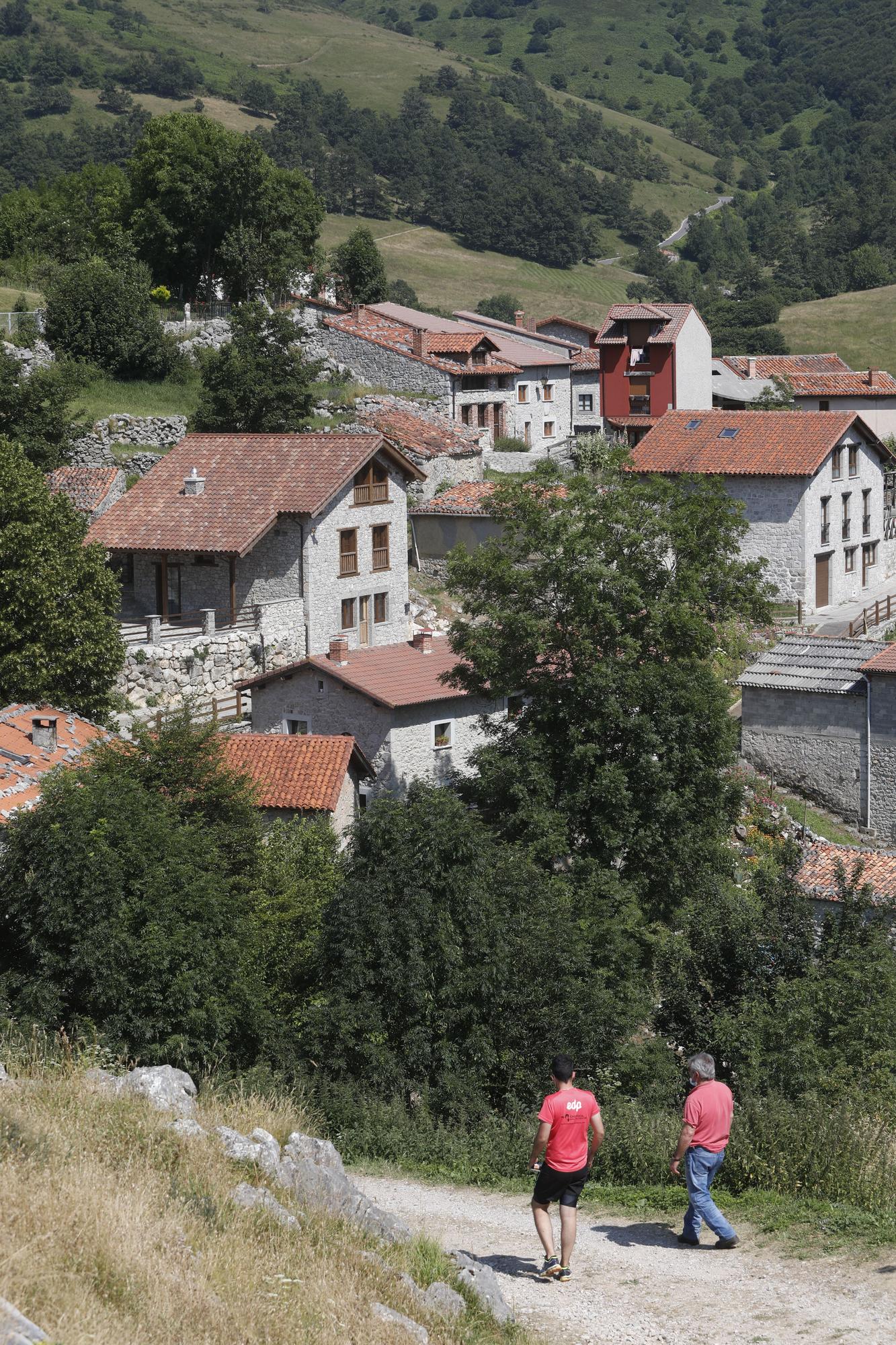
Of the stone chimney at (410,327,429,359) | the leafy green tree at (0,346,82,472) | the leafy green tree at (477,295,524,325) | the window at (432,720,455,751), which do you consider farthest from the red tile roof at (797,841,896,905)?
the leafy green tree at (477,295,524,325)

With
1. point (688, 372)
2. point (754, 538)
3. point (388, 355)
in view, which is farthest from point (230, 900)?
point (688, 372)

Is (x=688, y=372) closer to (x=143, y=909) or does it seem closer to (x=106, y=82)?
(x=143, y=909)

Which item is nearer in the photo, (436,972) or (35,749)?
(436,972)

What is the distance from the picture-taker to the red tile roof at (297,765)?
94.3 ft

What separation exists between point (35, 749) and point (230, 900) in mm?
6487

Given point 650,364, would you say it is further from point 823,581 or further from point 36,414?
point 36,414

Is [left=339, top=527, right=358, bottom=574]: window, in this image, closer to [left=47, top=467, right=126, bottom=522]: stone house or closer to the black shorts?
[left=47, top=467, right=126, bottom=522]: stone house

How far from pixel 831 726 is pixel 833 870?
10.3 metres

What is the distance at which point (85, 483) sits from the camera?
1731 inches

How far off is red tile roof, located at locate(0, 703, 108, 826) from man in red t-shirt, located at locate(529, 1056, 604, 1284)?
11723mm

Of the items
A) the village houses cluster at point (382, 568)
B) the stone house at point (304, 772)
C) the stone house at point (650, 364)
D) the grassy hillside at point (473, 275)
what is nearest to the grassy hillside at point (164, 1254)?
the village houses cluster at point (382, 568)

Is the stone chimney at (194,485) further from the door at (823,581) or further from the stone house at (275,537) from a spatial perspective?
the door at (823,581)

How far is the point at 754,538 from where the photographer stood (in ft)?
167

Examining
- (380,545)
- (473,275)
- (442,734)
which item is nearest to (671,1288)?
(442,734)
